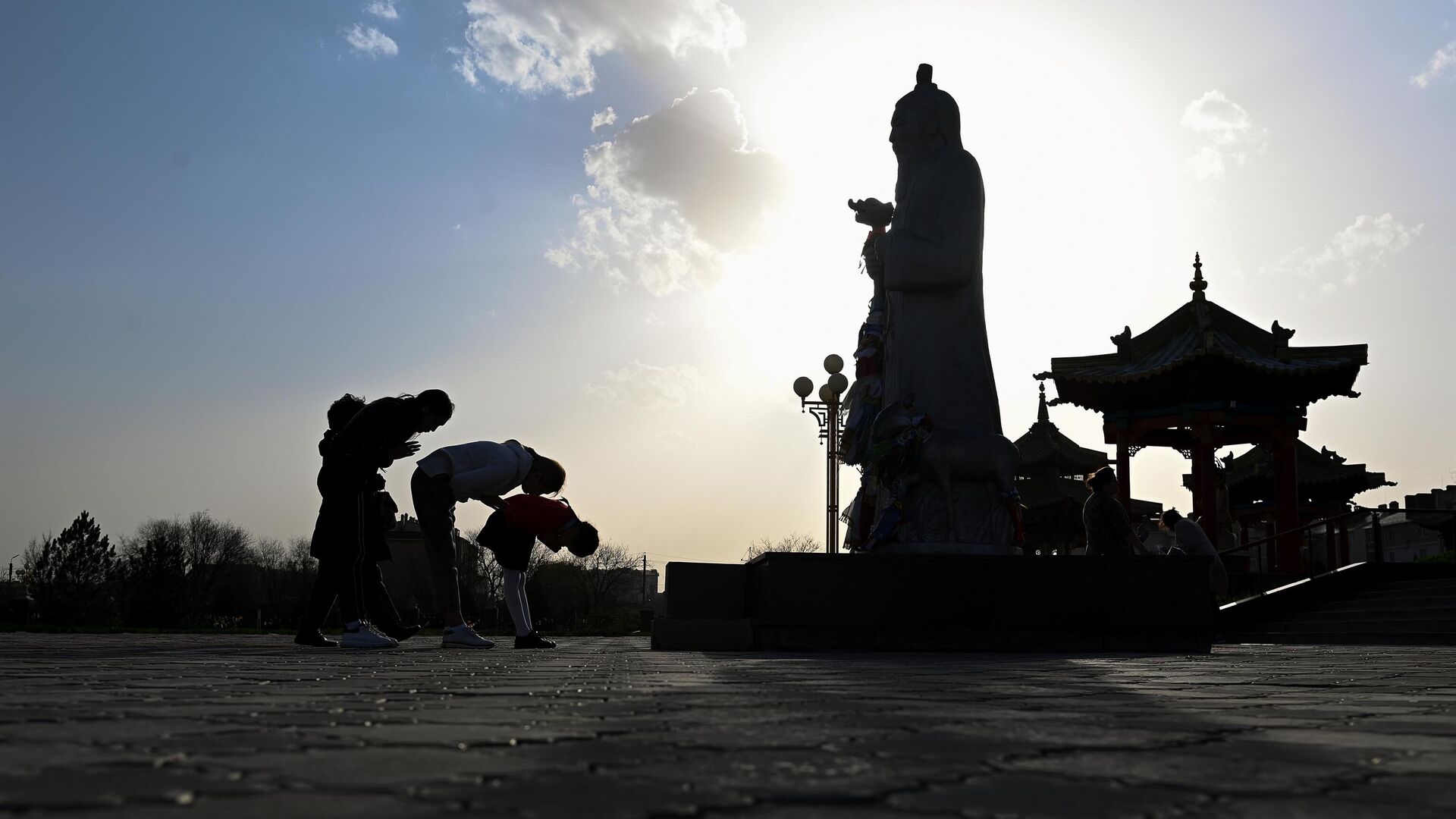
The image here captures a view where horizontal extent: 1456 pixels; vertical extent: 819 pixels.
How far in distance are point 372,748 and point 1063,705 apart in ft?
6.22

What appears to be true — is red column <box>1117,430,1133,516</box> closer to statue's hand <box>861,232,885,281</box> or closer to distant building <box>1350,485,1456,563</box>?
statue's hand <box>861,232,885,281</box>

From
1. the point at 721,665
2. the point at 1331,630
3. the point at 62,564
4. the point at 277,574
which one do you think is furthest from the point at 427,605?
the point at 721,665

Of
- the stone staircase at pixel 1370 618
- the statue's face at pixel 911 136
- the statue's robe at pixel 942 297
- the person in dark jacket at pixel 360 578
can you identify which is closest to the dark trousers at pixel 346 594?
the person in dark jacket at pixel 360 578

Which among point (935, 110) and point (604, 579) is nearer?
point (935, 110)

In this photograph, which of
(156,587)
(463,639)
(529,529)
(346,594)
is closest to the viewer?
(529,529)

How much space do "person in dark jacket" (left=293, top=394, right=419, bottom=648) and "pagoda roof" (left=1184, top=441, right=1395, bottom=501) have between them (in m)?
34.1

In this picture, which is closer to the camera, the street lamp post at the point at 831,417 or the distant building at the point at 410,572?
the street lamp post at the point at 831,417

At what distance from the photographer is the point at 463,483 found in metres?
7.46

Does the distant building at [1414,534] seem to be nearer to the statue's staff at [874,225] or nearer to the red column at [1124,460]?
the red column at [1124,460]

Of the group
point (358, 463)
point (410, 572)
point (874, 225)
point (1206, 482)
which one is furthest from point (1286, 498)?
point (410, 572)

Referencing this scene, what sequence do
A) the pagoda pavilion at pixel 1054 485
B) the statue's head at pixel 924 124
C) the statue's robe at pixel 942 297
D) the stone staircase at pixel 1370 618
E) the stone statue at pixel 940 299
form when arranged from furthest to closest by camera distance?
the pagoda pavilion at pixel 1054 485 < the stone staircase at pixel 1370 618 < the statue's head at pixel 924 124 < the statue's robe at pixel 942 297 < the stone statue at pixel 940 299

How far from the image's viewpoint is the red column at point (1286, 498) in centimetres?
2975

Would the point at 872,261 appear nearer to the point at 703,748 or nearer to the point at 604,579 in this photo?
the point at 703,748

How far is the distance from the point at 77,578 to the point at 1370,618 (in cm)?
3069
